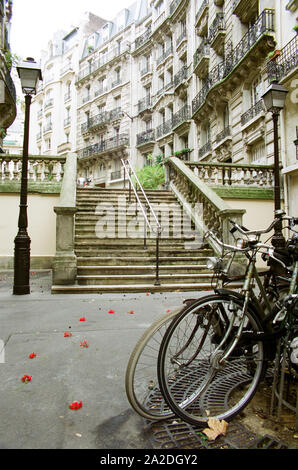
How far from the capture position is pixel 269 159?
40.9 ft

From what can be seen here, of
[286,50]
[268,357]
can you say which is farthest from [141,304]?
[286,50]

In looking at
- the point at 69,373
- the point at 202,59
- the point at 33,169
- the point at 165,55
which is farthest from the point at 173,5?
the point at 69,373

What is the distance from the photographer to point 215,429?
1818 mm

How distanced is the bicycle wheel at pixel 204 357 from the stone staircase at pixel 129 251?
429 centimetres

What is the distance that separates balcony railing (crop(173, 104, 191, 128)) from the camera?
852 inches

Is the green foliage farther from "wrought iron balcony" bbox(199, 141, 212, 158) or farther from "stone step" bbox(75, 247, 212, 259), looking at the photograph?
"stone step" bbox(75, 247, 212, 259)

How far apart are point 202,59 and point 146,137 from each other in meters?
9.38

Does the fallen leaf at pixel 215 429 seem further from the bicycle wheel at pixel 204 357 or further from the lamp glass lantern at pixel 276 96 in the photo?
the lamp glass lantern at pixel 276 96

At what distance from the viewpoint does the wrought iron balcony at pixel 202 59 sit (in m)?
18.5

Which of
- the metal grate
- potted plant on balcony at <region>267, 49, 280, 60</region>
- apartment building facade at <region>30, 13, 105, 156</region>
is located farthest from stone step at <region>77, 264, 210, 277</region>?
apartment building facade at <region>30, 13, 105, 156</region>

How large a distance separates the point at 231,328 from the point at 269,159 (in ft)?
39.1

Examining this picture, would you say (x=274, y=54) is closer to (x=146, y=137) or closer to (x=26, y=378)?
(x=26, y=378)

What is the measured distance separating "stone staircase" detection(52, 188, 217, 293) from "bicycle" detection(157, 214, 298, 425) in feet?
14.2
